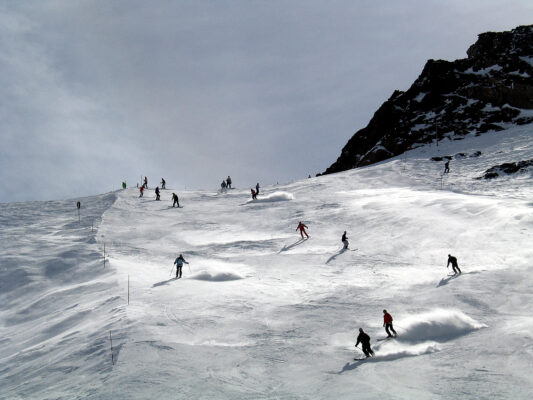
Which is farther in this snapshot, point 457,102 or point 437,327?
point 457,102

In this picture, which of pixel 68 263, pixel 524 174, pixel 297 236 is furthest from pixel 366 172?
pixel 68 263

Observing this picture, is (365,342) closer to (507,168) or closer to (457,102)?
(507,168)

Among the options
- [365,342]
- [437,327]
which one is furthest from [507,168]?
[365,342]

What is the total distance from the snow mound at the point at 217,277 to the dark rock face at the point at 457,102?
47.3m

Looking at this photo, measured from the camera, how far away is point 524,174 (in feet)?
129

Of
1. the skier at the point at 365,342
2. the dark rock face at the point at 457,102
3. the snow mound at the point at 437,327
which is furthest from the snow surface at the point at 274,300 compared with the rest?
the dark rock face at the point at 457,102

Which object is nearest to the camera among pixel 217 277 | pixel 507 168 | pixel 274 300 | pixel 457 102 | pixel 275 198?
pixel 274 300

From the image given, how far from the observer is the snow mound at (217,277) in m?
22.0

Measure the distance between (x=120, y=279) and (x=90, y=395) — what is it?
10.5 metres

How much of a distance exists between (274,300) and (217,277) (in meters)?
4.61

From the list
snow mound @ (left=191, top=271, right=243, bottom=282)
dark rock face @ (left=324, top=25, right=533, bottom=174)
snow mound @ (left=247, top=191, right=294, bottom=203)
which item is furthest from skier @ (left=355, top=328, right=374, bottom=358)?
dark rock face @ (left=324, top=25, right=533, bottom=174)

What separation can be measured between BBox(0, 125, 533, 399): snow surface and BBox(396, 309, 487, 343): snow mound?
60 millimetres

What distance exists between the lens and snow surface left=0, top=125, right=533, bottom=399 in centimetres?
1199

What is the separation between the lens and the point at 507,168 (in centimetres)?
4138
